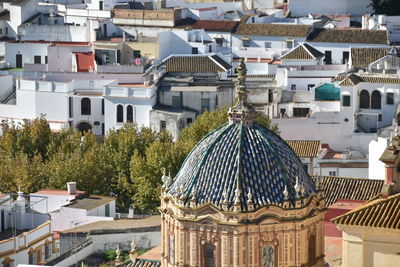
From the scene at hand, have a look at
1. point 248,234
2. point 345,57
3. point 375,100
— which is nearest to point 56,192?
point 248,234

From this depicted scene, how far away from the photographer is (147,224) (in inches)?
2689

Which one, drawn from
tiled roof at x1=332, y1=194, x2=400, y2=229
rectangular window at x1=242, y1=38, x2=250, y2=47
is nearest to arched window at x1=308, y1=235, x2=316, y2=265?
tiled roof at x1=332, y1=194, x2=400, y2=229

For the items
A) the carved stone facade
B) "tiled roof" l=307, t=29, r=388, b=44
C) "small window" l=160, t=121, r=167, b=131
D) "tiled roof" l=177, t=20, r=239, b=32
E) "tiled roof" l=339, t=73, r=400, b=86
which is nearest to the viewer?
the carved stone facade

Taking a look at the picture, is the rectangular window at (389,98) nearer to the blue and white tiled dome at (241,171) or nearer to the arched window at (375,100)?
the arched window at (375,100)

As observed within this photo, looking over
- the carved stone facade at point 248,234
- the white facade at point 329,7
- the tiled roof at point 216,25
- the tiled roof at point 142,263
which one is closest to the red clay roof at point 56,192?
the tiled roof at point 142,263

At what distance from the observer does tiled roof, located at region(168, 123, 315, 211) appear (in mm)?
49844

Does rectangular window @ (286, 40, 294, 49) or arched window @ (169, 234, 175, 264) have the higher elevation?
rectangular window @ (286, 40, 294, 49)

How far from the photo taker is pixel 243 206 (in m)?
49.5

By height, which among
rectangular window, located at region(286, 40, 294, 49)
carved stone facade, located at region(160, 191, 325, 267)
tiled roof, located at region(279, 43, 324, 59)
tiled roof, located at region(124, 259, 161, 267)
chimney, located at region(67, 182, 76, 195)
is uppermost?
rectangular window, located at region(286, 40, 294, 49)

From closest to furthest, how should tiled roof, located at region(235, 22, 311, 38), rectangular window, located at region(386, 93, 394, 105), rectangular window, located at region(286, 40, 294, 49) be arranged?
rectangular window, located at region(386, 93, 394, 105) < rectangular window, located at region(286, 40, 294, 49) < tiled roof, located at region(235, 22, 311, 38)

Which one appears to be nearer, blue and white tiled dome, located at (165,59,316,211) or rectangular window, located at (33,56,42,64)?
blue and white tiled dome, located at (165,59,316,211)

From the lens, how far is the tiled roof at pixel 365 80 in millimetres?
96438

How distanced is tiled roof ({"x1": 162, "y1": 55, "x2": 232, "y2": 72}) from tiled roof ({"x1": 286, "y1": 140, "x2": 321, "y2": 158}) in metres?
14.7

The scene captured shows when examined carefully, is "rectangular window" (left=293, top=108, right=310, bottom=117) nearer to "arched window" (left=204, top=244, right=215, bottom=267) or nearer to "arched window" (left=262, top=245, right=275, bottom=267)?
"arched window" (left=204, top=244, right=215, bottom=267)
